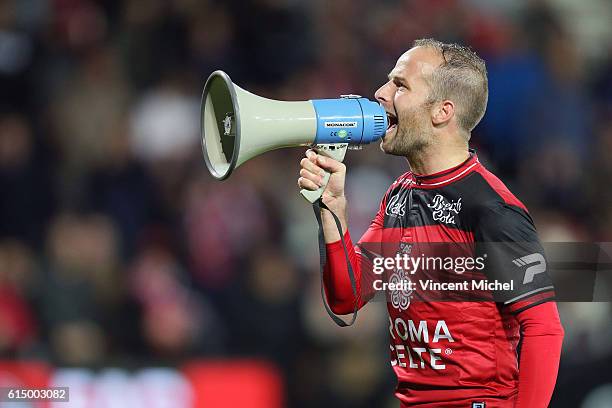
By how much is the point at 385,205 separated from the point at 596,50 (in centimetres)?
484

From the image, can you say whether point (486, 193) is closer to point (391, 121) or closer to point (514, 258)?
point (514, 258)

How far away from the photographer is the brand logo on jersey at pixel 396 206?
331cm

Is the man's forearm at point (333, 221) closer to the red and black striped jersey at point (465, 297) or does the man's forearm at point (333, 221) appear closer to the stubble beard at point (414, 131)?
the red and black striped jersey at point (465, 297)

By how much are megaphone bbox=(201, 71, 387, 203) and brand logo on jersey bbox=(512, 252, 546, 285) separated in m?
0.59

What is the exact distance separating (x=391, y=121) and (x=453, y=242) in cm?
46

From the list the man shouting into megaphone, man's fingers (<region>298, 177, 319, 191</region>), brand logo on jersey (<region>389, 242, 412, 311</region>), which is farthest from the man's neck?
man's fingers (<region>298, 177, 319, 191</region>)

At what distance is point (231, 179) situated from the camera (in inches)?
258

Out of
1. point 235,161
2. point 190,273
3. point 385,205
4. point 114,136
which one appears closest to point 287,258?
point 190,273

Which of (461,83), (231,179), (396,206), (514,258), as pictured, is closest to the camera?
(514,258)

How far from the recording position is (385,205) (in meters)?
3.46

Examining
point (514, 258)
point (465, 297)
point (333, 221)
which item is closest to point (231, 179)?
point (333, 221)

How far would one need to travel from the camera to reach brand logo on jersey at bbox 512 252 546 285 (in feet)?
9.55

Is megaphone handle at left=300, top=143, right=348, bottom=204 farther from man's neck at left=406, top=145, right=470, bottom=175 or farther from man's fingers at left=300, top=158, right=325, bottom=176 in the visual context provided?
man's neck at left=406, top=145, right=470, bottom=175

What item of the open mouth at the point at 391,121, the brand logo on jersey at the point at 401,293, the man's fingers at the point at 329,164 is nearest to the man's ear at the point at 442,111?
the open mouth at the point at 391,121
